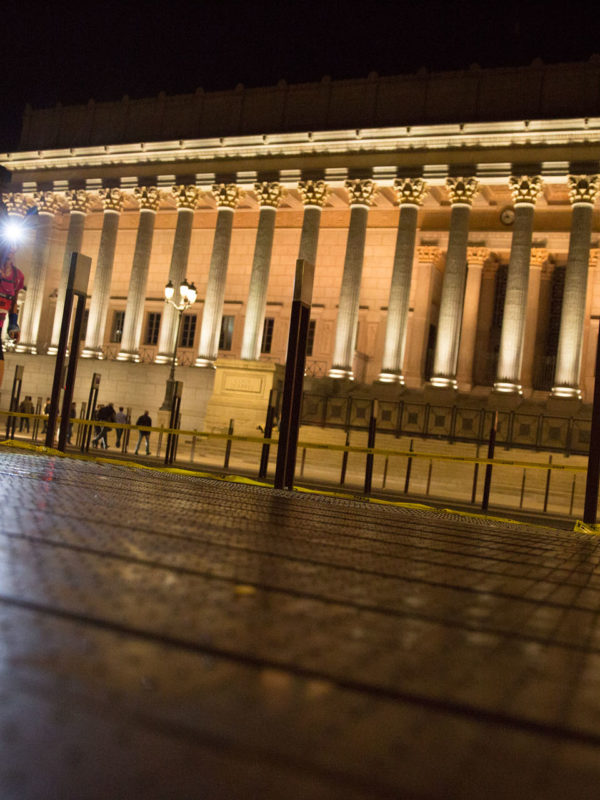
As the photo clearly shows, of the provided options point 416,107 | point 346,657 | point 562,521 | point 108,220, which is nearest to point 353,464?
point 562,521

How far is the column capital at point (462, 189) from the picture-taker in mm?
34812

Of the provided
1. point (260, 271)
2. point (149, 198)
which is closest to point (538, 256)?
point (260, 271)

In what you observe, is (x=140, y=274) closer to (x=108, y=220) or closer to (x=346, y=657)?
(x=108, y=220)

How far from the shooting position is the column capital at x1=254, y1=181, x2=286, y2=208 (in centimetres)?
3886

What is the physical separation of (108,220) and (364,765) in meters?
44.7

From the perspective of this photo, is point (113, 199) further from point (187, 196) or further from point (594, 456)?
point (594, 456)

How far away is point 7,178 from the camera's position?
7652mm

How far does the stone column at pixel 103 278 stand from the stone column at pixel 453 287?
18.0 meters

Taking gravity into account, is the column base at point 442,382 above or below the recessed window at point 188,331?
below

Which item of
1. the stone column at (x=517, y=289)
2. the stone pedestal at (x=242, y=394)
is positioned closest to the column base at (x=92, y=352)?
the stone pedestal at (x=242, y=394)

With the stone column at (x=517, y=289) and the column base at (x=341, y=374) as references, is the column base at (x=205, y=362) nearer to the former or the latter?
the column base at (x=341, y=374)

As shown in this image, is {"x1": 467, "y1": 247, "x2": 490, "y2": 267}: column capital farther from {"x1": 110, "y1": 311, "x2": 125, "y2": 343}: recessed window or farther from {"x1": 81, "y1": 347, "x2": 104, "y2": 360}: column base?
{"x1": 110, "y1": 311, "x2": 125, "y2": 343}: recessed window

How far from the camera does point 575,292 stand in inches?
1270

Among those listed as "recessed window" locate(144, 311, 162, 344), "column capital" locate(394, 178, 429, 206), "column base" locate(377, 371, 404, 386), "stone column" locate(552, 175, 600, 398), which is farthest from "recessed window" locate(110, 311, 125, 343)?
"stone column" locate(552, 175, 600, 398)
